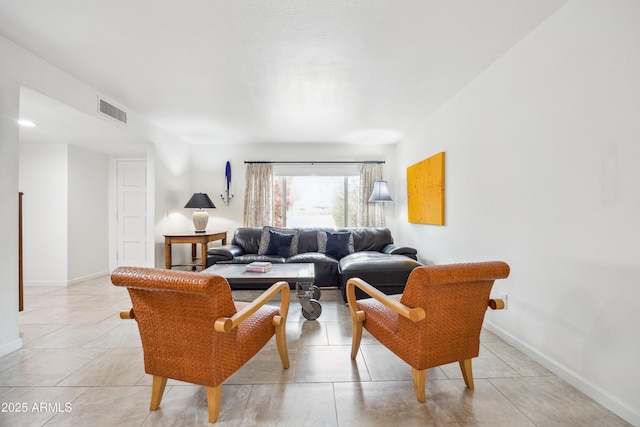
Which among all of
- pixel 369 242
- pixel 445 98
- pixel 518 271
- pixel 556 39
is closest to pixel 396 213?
pixel 369 242

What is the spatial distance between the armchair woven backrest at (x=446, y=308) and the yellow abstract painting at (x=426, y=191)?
2193 millimetres

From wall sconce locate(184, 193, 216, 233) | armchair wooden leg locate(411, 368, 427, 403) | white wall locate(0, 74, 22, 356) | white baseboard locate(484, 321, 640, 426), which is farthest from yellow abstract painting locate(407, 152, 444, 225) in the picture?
white wall locate(0, 74, 22, 356)

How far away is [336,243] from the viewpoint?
4703mm

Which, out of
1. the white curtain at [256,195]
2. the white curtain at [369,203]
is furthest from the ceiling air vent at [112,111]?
the white curtain at [369,203]

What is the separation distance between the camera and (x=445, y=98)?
11.6 ft

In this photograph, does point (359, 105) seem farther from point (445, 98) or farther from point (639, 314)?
point (639, 314)

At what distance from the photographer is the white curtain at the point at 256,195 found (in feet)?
18.6

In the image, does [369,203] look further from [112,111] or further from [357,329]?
[112,111]

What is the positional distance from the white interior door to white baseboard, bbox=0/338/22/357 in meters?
3.01

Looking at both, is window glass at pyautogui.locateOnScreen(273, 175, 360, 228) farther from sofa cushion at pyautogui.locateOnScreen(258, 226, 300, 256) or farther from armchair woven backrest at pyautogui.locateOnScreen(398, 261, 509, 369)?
armchair woven backrest at pyautogui.locateOnScreen(398, 261, 509, 369)

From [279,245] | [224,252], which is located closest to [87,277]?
[224,252]

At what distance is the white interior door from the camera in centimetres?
530

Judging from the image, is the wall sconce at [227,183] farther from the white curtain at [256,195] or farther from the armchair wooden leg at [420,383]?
the armchair wooden leg at [420,383]

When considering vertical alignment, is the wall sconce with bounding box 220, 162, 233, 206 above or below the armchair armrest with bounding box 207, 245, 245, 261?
above
